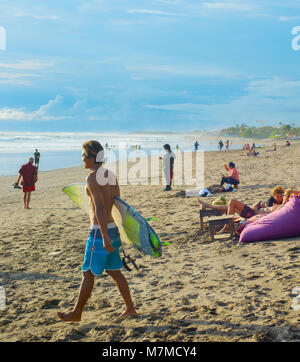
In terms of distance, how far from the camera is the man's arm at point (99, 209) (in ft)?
12.1

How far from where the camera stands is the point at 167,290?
495 centimetres

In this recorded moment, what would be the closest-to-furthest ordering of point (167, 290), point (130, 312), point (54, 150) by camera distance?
point (130, 312) < point (167, 290) < point (54, 150)

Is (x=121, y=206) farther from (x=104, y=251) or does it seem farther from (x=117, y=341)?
(x=117, y=341)

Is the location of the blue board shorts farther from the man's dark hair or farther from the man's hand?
the man's dark hair

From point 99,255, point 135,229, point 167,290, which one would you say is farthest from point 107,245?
point 167,290

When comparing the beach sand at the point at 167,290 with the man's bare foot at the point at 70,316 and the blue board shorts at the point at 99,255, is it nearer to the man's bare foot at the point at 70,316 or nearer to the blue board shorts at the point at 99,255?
the man's bare foot at the point at 70,316

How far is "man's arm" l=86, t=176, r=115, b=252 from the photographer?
370 cm

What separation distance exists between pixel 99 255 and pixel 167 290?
59.0 inches

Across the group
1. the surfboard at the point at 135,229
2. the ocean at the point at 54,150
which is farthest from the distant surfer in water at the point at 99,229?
the ocean at the point at 54,150

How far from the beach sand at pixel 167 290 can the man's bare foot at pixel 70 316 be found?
0.09 meters

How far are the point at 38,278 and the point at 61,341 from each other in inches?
89.9

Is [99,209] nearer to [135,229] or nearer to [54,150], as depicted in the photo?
[135,229]

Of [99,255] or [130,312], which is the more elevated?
[99,255]

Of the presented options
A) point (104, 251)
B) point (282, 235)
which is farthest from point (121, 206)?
point (282, 235)
